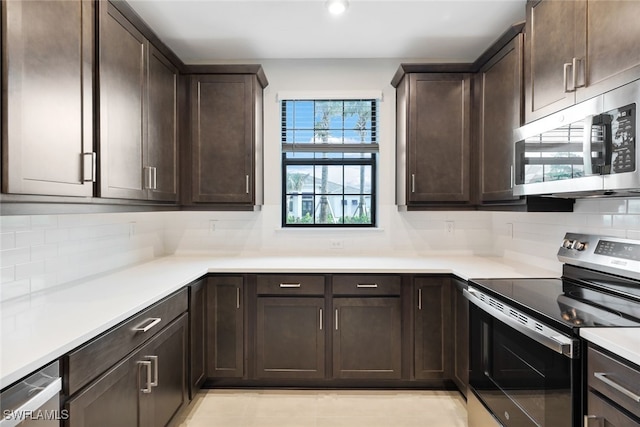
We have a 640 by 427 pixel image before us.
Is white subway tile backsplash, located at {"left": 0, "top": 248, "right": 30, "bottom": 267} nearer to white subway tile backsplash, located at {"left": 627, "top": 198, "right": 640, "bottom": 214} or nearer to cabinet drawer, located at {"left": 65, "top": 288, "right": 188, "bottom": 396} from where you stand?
cabinet drawer, located at {"left": 65, "top": 288, "right": 188, "bottom": 396}

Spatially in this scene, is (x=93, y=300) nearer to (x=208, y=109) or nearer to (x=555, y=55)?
(x=208, y=109)

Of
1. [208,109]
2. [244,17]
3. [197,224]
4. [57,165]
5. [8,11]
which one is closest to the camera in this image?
[8,11]

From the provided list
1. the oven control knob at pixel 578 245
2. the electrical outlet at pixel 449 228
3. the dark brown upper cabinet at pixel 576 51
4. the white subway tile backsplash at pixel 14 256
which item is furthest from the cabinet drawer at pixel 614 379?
the white subway tile backsplash at pixel 14 256

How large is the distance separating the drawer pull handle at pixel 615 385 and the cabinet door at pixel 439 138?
5.76ft

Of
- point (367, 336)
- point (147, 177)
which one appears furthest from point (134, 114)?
point (367, 336)

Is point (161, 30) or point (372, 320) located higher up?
point (161, 30)

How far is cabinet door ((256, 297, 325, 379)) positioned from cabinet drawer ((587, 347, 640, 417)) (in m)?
1.65

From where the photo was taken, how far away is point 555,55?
73.2 inches

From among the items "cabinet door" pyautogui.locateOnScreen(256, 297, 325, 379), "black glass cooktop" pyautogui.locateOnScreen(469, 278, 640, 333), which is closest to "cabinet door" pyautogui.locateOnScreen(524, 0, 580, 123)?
"black glass cooktop" pyautogui.locateOnScreen(469, 278, 640, 333)

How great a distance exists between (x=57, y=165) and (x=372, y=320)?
2.05 meters

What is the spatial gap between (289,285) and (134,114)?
1458mm

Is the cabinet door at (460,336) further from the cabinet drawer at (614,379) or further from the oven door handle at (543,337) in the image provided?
the cabinet drawer at (614,379)

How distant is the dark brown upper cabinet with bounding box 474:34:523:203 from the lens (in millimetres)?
2256

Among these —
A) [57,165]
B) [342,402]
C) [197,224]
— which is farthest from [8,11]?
[342,402]
